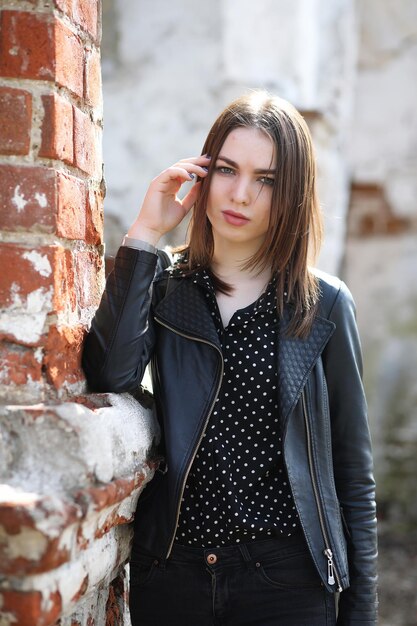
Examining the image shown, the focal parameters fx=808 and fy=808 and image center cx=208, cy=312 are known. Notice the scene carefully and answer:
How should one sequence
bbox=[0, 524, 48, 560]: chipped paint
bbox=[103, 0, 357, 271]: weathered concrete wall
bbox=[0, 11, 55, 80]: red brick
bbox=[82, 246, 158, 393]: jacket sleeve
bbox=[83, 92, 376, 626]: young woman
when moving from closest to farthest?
1. bbox=[0, 524, 48, 560]: chipped paint
2. bbox=[0, 11, 55, 80]: red brick
3. bbox=[82, 246, 158, 393]: jacket sleeve
4. bbox=[83, 92, 376, 626]: young woman
5. bbox=[103, 0, 357, 271]: weathered concrete wall

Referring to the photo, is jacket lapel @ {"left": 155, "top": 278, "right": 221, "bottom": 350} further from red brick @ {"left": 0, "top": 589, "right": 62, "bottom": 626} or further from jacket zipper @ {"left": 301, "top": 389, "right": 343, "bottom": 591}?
red brick @ {"left": 0, "top": 589, "right": 62, "bottom": 626}

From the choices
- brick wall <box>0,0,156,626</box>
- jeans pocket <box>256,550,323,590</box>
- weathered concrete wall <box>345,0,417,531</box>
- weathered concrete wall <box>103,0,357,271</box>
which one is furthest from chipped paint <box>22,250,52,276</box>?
weathered concrete wall <box>345,0,417,531</box>

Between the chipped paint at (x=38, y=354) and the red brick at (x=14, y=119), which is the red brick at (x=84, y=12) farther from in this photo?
the chipped paint at (x=38, y=354)

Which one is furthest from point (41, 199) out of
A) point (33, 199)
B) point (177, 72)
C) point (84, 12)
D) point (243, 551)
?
point (177, 72)

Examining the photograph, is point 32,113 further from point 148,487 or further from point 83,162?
point 148,487

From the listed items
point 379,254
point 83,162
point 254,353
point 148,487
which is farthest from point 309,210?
point 379,254

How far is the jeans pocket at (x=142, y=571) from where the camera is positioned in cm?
207

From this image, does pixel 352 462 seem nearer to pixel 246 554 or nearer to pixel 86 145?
pixel 246 554

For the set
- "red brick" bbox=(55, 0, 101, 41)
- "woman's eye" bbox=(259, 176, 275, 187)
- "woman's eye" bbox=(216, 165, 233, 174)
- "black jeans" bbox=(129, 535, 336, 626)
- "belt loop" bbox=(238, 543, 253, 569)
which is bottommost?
"black jeans" bbox=(129, 535, 336, 626)

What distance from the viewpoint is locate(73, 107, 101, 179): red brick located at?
1.75 meters

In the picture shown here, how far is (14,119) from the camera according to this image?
62.6 inches

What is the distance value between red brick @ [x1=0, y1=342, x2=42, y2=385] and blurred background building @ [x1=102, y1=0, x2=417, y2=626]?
7.14 feet

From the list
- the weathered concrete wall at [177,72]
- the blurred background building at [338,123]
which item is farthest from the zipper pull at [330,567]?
the weathered concrete wall at [177,72]

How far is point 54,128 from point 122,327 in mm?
512
